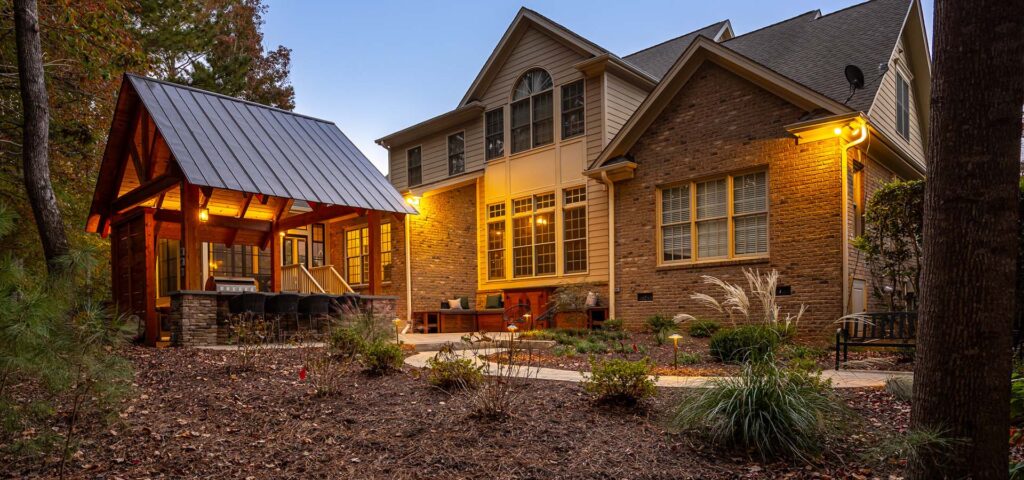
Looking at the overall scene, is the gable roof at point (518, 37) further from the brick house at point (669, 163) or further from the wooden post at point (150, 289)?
the wooden post at point (150, 289)

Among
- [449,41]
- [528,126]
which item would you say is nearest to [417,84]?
[449,41]

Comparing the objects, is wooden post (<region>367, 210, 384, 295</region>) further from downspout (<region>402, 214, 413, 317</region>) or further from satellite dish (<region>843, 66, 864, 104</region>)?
satellite dish (<region>843, 66, 864, 104</region>)

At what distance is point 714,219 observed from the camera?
509 inches

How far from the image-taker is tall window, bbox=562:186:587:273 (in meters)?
15.8

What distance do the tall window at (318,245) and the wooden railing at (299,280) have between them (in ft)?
16.3

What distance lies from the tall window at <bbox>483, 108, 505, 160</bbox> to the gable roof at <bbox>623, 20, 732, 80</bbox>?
4.15 m

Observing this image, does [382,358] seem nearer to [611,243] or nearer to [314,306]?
→ [314,306]

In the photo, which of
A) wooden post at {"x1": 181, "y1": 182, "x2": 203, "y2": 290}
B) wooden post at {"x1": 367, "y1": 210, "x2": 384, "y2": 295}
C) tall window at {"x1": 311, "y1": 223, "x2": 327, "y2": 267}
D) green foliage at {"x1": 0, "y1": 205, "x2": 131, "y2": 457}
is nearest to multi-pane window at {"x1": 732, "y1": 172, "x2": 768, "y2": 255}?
wooden post at {"x1": 367, "y1": 210, "x2": 384, "y2": 295}

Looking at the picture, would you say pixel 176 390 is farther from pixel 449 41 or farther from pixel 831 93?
pixel 449 41

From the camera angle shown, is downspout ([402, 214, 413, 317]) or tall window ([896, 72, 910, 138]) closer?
tall window ([896, 72, 910, 138])

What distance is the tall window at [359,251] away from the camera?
19.2m

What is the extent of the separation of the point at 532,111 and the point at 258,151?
7.45m

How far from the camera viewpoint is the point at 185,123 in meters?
11.5

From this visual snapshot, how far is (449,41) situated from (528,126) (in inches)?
7284
